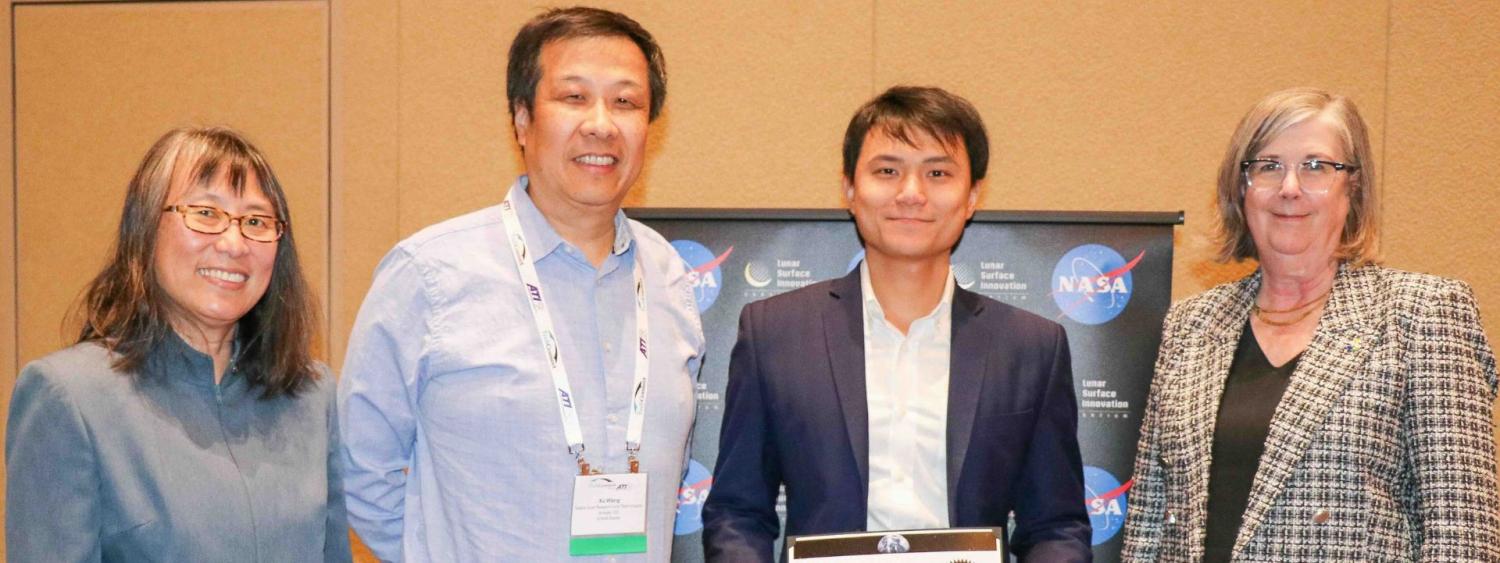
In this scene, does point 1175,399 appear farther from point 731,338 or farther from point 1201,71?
point 1201,71

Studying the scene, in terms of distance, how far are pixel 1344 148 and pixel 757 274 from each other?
1657 mm

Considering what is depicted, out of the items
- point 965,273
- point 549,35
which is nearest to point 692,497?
point 965,273

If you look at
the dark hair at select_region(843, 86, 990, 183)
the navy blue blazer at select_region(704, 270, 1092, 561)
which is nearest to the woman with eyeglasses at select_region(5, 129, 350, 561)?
the navy blue blazer at select_region(704, 270, 1092, 561)

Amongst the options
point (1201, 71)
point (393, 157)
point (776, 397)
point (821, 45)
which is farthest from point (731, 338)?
point (1201, 71)

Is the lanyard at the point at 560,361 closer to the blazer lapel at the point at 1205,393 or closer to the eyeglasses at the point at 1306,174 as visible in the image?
the blazer lapel at the point at 1205,393

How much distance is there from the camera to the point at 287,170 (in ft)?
14.7

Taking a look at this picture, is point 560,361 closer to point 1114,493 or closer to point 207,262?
point 207,262

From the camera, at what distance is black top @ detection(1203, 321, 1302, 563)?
7.93ft

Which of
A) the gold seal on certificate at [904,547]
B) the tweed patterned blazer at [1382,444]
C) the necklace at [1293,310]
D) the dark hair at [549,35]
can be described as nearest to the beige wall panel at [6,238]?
the dark hair at [549,35]

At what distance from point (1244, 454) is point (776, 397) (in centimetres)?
100

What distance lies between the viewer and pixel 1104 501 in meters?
3.49

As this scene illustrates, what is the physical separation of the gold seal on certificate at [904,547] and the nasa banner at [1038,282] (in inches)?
46.7

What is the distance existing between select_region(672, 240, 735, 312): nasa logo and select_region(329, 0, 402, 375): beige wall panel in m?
1.50

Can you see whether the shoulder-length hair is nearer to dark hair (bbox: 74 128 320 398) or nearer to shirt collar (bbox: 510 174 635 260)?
shirt collar (bbox: 510 174 635 260)
